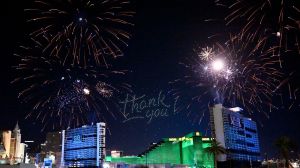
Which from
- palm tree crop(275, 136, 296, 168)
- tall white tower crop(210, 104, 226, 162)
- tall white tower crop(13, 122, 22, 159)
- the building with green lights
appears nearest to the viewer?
palm tree crop(275, 136, 296, 168)

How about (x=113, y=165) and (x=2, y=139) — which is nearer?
(x=2, y=139)

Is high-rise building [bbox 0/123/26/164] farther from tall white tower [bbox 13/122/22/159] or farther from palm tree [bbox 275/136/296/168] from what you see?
palm tree [bbox 275/136/296/168]

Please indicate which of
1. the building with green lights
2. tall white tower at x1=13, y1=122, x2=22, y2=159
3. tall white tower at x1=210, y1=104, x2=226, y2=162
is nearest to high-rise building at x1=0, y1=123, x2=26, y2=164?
tall white tower at x1=13, y1=122, x2=22, y2=159

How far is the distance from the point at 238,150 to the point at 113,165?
6649 cm

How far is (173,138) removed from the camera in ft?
643

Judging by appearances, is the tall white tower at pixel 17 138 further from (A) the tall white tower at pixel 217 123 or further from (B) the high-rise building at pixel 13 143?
(A) the tall white tower at pixel 217 123

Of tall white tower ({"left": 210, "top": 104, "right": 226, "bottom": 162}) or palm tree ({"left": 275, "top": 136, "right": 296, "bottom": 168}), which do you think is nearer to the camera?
palm tree ({"left": 275, "top": 136, "right": 296, "bottom": 168})

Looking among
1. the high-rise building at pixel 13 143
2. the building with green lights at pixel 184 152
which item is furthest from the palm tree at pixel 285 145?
the high-rise building at pixel 13 143

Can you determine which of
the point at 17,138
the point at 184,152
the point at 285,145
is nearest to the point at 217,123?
the point at 184,152

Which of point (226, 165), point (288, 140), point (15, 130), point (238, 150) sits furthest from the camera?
point (238, 150)

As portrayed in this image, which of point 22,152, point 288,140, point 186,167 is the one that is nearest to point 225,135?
point 186,167

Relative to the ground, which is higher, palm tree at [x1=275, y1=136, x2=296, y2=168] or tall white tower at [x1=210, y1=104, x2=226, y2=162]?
tall white tower at [x1=210, y1=104, x2=226, y2=162]

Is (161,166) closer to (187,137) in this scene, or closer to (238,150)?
(187,137)

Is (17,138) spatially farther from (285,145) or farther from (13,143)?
(285,145)
